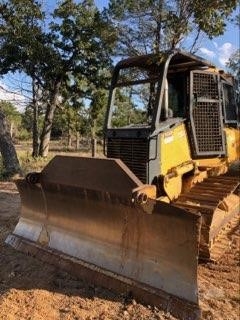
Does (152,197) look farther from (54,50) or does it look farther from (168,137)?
(54,50)

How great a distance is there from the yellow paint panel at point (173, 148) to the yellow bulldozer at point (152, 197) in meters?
0.01

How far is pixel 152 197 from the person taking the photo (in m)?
4.64

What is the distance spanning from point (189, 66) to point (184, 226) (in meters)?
2.33

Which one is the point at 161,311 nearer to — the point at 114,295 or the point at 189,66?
the point at 114,295

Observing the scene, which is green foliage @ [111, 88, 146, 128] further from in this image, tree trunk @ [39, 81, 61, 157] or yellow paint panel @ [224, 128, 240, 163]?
tree trunk @ [39, 81, 61, 157]

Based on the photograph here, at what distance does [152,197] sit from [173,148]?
3.20 ft

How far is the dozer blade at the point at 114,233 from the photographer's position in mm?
4258

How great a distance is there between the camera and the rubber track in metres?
4.92

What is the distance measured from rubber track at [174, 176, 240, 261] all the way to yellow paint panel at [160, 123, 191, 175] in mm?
411

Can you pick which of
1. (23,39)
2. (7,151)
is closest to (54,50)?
(23,39)

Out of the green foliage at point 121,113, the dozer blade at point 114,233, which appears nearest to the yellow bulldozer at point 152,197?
the dozer blade at point 114,233

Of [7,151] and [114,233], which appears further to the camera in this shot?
[7,151]

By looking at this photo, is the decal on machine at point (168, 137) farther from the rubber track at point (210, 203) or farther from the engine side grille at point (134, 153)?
the rubber track at point (210, 203)

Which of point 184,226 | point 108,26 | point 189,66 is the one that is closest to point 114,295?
point 184,226
